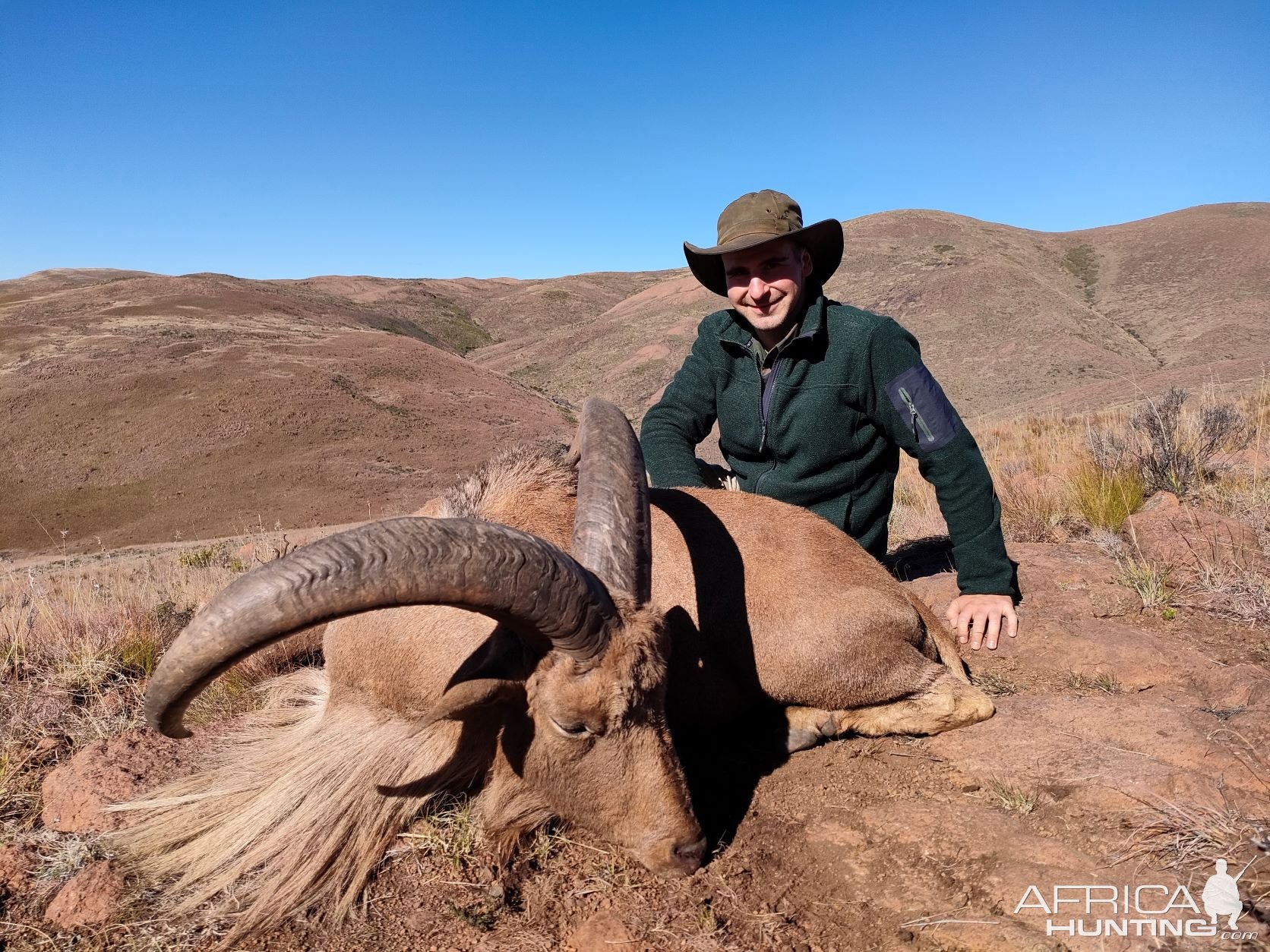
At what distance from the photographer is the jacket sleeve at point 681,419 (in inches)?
191

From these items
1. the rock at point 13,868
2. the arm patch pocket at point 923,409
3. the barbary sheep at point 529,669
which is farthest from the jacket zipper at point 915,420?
the rock at point 13,868

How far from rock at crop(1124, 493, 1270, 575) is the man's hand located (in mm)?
1465

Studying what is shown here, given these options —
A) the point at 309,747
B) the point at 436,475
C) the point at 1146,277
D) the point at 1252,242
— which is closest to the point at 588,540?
the point at 309,747

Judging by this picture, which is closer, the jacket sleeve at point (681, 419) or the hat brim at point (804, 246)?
the hat brim at point (804, 246)

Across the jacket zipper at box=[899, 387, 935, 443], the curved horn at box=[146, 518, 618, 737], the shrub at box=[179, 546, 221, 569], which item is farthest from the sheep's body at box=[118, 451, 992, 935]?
the shrub at box=[179, 546, 221, 569]

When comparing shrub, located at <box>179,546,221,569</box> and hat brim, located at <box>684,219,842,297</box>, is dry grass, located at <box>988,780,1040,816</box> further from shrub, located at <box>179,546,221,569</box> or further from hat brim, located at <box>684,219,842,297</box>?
shrub, located at <box>179,546,221,569</box>

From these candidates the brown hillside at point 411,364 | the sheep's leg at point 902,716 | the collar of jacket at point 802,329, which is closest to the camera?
the sheep's leg at point 902,716

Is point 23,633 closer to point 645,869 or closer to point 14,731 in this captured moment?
point 14,731

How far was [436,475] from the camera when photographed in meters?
22.4

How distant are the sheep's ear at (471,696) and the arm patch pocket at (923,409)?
260cm

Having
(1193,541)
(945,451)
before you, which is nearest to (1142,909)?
(945,451)

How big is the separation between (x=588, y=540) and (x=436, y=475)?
20.5 meters

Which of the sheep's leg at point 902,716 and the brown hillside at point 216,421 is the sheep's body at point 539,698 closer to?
the sheep's leg at point 902,716

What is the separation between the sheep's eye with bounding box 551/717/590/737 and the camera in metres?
2.60
